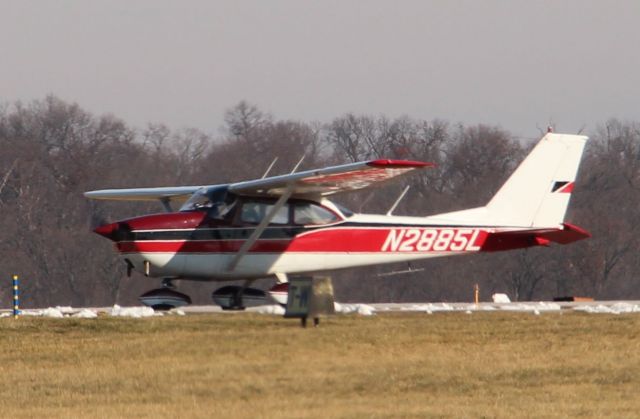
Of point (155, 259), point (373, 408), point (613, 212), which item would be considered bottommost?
point (373, 408)

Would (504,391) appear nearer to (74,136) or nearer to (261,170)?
(261,170)

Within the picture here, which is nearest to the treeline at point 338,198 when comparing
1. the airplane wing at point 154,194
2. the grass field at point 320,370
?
the airplane wing at point 154,194

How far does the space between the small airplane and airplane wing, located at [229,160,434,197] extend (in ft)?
0.07

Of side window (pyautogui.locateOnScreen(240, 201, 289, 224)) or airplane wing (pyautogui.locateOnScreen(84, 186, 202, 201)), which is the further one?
airplane wing (pyautogui.locateOnScreen(84, 186, 202, 201))

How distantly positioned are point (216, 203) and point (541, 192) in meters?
6.86

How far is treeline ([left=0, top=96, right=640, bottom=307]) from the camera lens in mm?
50469

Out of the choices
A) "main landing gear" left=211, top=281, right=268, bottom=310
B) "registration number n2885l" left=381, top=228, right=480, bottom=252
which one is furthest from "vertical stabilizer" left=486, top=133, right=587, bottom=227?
"main landing gear" left=211, top=281, right=268, bottom=310

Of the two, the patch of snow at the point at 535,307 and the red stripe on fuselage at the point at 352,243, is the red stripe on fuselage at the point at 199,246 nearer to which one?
the red stripe on fuselage at the point at 352,243

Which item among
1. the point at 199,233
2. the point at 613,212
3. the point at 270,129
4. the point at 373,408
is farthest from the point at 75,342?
the point at 270,129

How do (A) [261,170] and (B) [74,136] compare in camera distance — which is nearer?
(A) [261,170]

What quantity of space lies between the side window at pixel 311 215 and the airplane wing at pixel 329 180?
0.85ft

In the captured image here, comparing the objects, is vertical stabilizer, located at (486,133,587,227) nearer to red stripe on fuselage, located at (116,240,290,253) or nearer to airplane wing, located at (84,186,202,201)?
red stripe on fuselage, located at (116,240,290,253)

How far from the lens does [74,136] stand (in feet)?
216

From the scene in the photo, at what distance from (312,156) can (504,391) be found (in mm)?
45581
